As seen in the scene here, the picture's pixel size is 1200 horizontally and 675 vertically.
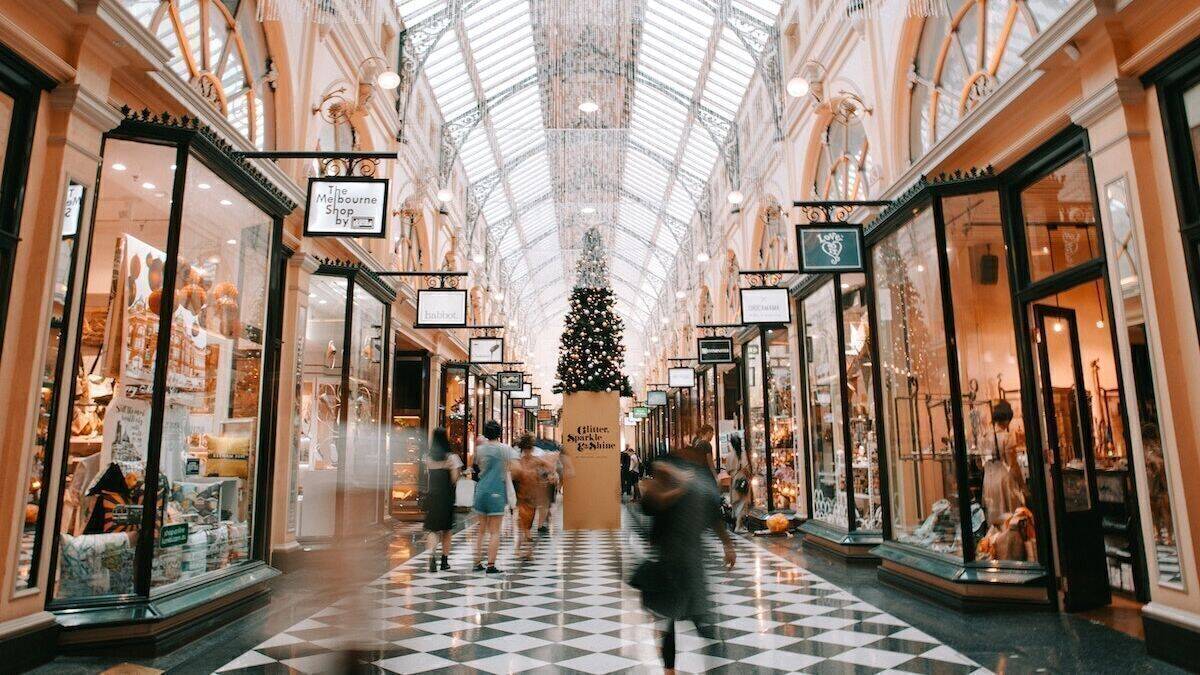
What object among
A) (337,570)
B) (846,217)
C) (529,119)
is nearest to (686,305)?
(529,119)

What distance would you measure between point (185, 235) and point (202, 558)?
234 cm

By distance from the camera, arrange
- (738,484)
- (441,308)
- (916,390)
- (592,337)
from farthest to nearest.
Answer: (592,337)
(738,484)
(441,308)
(916,390)

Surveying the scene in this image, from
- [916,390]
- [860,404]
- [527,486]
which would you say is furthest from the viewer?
[527,486]

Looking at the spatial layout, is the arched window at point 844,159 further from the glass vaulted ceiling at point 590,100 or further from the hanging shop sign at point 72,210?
the hanging shop sign at point 72,210

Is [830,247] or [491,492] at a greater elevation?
[830,247]

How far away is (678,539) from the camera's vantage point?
3455mm

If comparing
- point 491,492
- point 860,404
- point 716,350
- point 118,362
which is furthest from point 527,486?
point 716,350

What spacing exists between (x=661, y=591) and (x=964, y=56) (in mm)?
5848

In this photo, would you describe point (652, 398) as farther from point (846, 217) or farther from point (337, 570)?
point (337, 570)

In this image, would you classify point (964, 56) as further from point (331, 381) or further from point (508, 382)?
point (508, 382)

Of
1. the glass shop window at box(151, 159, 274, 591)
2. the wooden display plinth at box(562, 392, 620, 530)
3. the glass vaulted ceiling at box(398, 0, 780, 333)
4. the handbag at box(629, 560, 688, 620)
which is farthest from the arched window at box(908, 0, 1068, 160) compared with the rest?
the wooden display plinth at box(562, 392, 620, 530)

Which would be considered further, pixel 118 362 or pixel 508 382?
pixel 508 382

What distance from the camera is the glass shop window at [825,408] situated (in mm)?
8844

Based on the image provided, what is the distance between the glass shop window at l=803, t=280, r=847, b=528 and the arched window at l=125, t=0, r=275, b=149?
6816 millimetres
